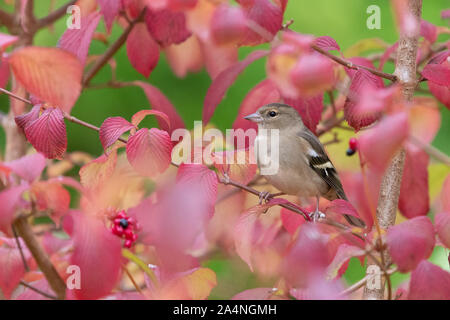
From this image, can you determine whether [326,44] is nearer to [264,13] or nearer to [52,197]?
[264,13]

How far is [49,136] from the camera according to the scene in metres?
0.99

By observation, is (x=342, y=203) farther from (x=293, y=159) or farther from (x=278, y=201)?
(x=293, y=159)

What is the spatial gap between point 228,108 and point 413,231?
2034mm

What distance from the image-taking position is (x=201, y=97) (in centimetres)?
288

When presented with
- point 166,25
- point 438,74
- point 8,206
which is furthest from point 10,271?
point 438,74

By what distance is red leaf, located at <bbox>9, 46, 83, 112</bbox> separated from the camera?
791mm

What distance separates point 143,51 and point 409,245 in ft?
2.32

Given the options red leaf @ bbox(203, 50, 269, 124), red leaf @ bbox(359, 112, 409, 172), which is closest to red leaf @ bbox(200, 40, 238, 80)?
red leaf @ bbox(203, 50, 269, 124)

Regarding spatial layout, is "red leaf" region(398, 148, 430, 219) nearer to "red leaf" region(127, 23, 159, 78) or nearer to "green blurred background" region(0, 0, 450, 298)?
"red leaf" region(127, 23, 159, 78)

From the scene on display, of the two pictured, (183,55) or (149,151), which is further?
(183,55)

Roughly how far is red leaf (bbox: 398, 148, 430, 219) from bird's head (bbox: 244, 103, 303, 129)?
2.04 feet

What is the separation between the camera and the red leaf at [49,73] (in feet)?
2.59
